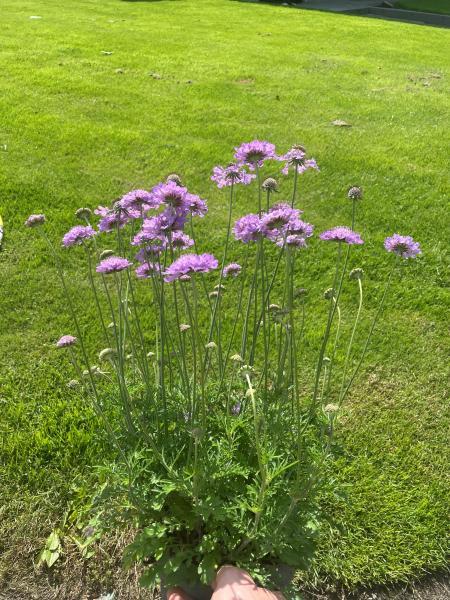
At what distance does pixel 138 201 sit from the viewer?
1710 mm

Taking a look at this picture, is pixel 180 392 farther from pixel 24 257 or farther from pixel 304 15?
pixel 304 15

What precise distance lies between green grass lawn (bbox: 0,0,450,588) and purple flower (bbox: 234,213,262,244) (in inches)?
39.6

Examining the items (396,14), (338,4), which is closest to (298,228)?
(396,14)

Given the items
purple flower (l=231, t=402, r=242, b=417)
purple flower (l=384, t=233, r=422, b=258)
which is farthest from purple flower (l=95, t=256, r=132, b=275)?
purple flower (l=384, t=233, r=422, b=258)

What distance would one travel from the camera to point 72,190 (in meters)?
4.52

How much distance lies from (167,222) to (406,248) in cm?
79

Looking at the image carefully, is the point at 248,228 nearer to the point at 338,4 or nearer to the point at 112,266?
the point at 112,266

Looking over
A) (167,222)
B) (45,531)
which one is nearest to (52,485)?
(45,531)

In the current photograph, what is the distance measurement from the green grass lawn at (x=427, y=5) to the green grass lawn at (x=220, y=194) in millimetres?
9950

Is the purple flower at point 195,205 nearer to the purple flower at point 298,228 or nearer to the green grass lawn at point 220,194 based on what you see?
the purple flower at point 298,228

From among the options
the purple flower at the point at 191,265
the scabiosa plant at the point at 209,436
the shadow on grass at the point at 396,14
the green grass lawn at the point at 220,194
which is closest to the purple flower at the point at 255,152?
the scabiosa plant at the point at 209,436

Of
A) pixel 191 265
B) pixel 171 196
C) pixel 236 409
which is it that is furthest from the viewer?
pixel 236 409

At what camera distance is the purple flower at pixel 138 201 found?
1692 mm

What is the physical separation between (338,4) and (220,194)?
57.0ft
